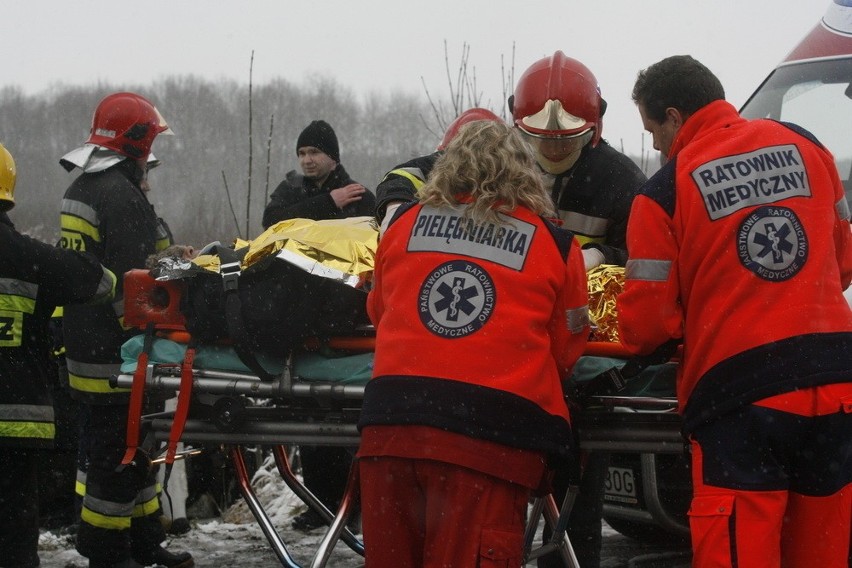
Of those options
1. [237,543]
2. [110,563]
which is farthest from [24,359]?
[237,543]

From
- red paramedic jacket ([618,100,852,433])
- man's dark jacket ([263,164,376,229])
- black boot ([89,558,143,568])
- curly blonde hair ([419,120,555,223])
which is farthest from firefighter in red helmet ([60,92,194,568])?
red paramedic jacket ([618,100,852,433])

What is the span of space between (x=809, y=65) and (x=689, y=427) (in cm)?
354

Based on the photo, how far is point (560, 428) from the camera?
279cm

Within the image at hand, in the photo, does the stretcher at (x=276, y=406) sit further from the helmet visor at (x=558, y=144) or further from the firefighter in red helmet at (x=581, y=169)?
the helmet visor at (x=558, y=144)

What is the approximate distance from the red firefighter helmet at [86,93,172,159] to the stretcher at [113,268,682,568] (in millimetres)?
1543

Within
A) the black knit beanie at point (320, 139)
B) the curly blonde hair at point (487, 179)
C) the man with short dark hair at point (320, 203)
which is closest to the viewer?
the curly blonde hair at point (487, 179)

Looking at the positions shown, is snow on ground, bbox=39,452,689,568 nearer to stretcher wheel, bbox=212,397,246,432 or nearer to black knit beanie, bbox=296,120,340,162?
stretcher wheel, bbox=212,397,246,432

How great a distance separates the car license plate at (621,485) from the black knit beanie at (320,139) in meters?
2.30

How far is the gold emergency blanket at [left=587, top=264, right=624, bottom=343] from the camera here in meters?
3.32

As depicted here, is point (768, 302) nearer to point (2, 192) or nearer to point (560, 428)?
point (560, 428)

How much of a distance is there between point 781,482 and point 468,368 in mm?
834

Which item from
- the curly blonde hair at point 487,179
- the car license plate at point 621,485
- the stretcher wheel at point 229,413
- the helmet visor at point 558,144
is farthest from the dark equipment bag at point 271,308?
the car license plate at point 621,485

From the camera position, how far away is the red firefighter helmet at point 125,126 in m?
4.96

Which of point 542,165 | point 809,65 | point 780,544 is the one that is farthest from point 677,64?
point 809,65
